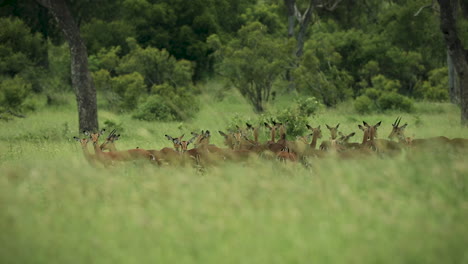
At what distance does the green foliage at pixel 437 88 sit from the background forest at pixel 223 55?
0.06 metres

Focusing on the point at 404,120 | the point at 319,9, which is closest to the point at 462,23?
the point at 404,120

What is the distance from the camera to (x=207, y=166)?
780 cm

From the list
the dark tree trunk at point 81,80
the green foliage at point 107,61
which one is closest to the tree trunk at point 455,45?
the dark tree trunk at point 81,80

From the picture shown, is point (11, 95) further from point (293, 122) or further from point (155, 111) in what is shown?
point (293, 122)

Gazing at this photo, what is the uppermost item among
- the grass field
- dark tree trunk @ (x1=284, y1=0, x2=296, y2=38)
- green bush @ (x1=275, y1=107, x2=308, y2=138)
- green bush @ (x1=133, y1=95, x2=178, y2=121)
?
dark tree trunk @ (x1=284, y1=0, x2=296, y2=38)

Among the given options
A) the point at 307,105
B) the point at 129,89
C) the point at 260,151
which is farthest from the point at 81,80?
the point at 260,151

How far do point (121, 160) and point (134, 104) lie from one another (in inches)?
502

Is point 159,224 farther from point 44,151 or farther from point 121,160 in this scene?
point 44,151

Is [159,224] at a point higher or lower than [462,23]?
lower

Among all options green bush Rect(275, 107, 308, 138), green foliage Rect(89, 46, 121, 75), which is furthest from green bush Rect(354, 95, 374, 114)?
green foliage Rect(89, 46, 121, 75)

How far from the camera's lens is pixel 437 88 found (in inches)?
964

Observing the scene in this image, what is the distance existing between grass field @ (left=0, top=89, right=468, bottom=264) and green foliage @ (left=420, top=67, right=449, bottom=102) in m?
18.6

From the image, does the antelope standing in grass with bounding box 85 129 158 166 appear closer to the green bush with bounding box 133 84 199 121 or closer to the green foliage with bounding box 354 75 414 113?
the green bush with bounding box 133 84 199 121

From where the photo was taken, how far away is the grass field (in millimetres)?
4441
